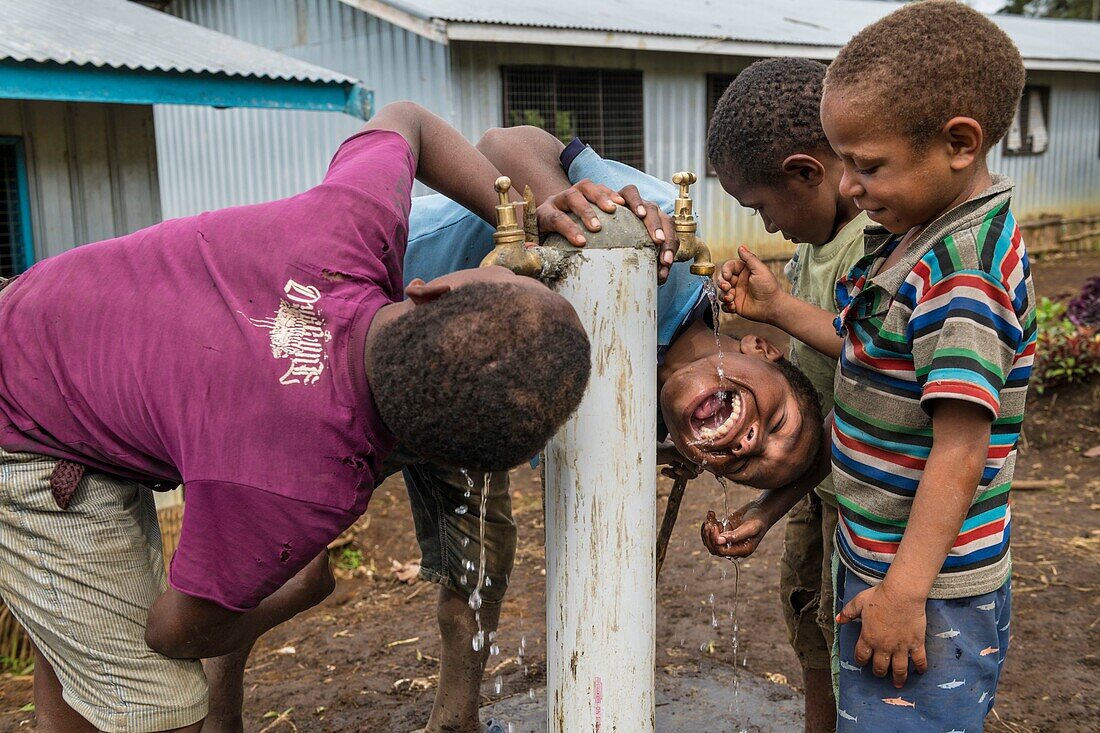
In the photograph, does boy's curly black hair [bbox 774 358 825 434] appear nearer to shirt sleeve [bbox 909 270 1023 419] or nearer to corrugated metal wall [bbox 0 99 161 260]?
shirt sleeve [bbox 909 270 1023 419]

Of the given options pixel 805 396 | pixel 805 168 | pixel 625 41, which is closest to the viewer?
pixel 805 396

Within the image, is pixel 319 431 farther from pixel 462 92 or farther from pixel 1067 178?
pixel 1067 178

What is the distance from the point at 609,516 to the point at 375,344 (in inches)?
19.7

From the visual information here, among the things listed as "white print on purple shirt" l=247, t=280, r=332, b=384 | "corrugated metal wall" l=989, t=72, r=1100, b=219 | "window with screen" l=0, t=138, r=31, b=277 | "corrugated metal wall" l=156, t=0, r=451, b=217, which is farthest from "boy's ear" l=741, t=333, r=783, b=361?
"corrugated metal wall" l=989, t=72, r=1100, b=219

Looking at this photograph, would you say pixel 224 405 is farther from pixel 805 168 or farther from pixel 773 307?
pixel 805 168

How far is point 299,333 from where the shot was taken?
5.08 ft

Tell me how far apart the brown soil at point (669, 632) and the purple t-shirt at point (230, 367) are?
160 centimetres

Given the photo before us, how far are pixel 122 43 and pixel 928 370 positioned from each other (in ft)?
15.0

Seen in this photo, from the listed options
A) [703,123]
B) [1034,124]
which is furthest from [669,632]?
[1034,124]

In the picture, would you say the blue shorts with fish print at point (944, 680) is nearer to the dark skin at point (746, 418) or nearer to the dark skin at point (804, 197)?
the dark skin at point (746, 418)

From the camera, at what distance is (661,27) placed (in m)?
9.27

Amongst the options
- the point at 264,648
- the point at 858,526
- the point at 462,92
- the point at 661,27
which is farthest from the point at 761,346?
the point at 661,27

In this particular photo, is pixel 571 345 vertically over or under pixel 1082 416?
over

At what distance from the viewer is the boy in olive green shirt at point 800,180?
83.5 inches
